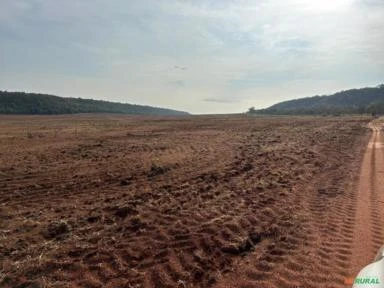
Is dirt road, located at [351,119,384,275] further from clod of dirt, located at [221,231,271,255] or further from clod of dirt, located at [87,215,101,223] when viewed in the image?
Answer: clod of dirt, located at [87,215,101,223]

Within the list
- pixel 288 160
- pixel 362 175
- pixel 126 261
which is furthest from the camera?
pixel 288 160

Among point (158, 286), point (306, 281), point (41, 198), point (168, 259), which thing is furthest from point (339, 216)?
point (41, 198)

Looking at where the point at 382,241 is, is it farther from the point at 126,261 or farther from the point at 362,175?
the point at 362,175

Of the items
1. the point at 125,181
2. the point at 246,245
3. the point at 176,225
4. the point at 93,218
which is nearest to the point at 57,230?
the point at 93,218

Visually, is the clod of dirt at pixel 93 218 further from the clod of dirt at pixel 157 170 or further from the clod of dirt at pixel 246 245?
the clod of dirt at pixel 157 170

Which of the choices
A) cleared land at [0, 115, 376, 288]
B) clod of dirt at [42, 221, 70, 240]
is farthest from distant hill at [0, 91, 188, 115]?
clod of dirt at [42, 221, 70, 240]

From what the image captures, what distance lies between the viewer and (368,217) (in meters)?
7.73

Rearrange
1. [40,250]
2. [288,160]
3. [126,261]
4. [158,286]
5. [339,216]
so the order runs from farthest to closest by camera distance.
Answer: [288,160], [339,216], [40,250], [126,261], [158,286]

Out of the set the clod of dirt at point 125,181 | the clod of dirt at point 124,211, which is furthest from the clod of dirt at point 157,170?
the clod of dirt at point 124,211

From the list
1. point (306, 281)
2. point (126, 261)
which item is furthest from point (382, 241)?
point (126, 261)

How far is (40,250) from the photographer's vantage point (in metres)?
6.01

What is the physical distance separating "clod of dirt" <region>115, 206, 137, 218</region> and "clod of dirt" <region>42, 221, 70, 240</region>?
1.10 metres

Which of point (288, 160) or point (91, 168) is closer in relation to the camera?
point (91, 168)

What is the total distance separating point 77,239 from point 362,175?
9.71m
